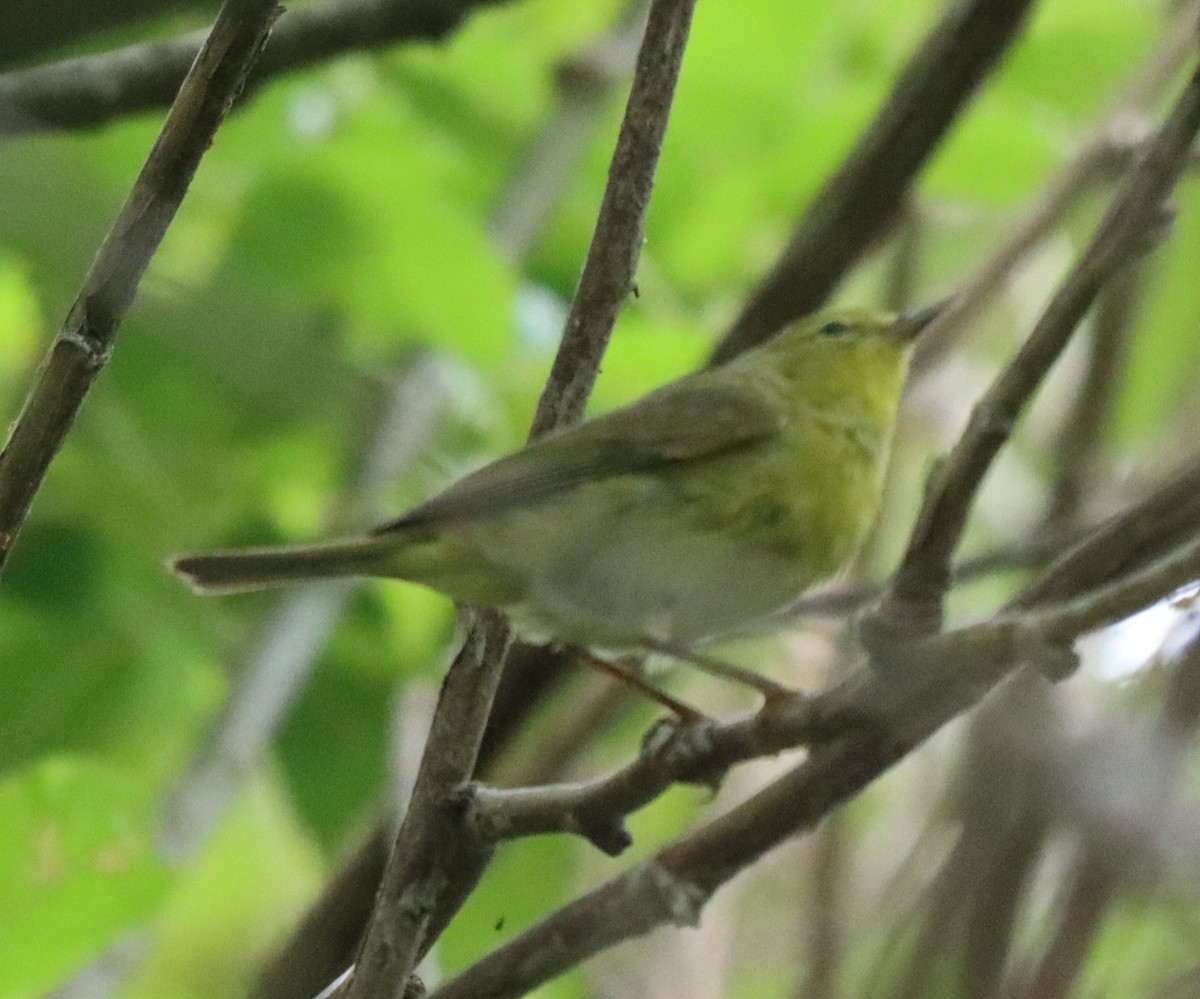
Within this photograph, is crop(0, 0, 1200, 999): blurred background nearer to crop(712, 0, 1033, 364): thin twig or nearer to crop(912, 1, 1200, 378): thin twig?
crop(912, 1, 1200, 378): thin twig

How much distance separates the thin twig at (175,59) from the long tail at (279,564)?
67cm

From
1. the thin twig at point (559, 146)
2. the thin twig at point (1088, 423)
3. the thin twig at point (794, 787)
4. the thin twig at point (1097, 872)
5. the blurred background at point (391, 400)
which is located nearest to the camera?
the thin twig at point (1097, 872)

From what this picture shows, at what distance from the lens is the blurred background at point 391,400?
6.76 feet

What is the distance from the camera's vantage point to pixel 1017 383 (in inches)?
47.3

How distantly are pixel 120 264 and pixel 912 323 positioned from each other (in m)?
2.40

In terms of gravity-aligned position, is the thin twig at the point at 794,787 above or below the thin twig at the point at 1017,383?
below

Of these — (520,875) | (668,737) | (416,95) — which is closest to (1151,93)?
(416,95)

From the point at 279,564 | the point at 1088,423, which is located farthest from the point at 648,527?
the point at 1088,423

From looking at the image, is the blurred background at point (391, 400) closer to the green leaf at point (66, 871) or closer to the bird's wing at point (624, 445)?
the green leaf at point (66, 871)

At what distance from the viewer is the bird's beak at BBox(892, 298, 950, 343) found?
3371 millimetres

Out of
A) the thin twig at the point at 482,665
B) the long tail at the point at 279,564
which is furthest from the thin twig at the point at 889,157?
the thin twig at the point at 482,665

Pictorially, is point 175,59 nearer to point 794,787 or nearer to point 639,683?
point 639,683

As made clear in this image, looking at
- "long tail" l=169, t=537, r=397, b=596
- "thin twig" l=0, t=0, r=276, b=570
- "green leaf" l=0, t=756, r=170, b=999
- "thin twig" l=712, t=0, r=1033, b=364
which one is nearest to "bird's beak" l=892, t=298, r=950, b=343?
"thin twig" l=712, t=0, r=1033, b=364

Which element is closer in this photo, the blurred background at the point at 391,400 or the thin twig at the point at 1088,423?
the thin twig at the point at 1088,423
